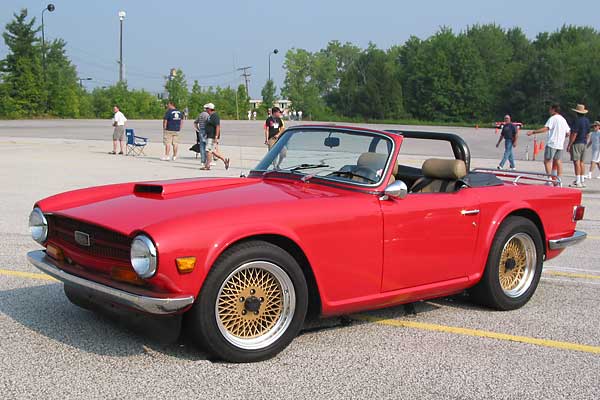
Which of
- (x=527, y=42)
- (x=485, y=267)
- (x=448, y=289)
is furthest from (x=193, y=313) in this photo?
(x=527, y=42)

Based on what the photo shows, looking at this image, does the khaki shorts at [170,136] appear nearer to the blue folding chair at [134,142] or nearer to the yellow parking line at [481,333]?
the blue folding chair at [134,142]

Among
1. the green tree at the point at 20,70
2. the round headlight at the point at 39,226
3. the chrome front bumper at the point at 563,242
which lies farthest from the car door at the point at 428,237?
the green tree at the point at 20,70

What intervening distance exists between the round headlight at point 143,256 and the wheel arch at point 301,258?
0.48 meters

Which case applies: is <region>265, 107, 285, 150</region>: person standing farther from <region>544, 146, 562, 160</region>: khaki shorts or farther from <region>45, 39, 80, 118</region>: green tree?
<region>45, 39, 80, 118</region>: green tree

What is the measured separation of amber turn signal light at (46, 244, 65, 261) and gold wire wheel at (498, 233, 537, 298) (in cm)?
329

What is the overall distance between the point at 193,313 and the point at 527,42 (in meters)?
121

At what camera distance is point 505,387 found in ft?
12.5

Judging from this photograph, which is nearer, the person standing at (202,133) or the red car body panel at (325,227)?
the red car body panel at (325,227)

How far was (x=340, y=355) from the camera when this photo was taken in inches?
168

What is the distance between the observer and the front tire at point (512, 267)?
17.4 feet

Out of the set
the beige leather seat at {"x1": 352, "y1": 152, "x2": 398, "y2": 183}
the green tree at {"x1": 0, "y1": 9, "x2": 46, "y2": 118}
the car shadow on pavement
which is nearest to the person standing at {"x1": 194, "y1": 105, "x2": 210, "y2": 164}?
the car shadow on pavement

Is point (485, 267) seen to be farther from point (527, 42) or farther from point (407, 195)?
point (527, 42)

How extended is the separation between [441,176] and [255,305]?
2143mm

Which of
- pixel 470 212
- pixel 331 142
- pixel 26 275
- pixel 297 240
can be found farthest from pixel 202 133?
pixel 297 240
